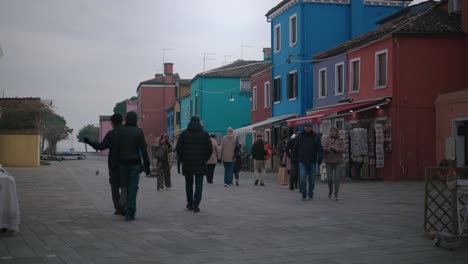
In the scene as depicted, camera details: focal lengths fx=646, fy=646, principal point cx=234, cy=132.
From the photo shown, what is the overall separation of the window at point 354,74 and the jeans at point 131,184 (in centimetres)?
1864

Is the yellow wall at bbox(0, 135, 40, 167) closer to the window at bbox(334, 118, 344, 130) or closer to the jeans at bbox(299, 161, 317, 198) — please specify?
the window at bbox(334, 118, 344, 130)

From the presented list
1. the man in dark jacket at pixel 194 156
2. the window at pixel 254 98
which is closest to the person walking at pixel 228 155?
the man in dark jacket at pixel 194 156

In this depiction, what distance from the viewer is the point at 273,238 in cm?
891

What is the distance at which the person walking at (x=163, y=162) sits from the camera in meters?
18.3

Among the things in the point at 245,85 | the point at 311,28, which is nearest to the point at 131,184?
the point at 311,28

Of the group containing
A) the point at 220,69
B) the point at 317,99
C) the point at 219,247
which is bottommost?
the point at 219,247

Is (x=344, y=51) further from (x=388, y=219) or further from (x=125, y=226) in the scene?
(x=125, y=226)

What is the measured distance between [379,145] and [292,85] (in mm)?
11956

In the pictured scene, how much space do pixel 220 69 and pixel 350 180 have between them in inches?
1406

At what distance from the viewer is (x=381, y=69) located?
25672 mm

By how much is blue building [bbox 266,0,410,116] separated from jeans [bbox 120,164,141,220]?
2371cm

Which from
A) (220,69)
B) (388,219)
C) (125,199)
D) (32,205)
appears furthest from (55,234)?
(220,69)

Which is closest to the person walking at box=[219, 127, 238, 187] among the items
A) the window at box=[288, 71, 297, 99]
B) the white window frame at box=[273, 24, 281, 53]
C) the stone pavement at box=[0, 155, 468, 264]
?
the stone pavement at box=[0, 155, 468, 264]

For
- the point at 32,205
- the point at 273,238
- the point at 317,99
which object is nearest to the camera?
the point at 273,238
